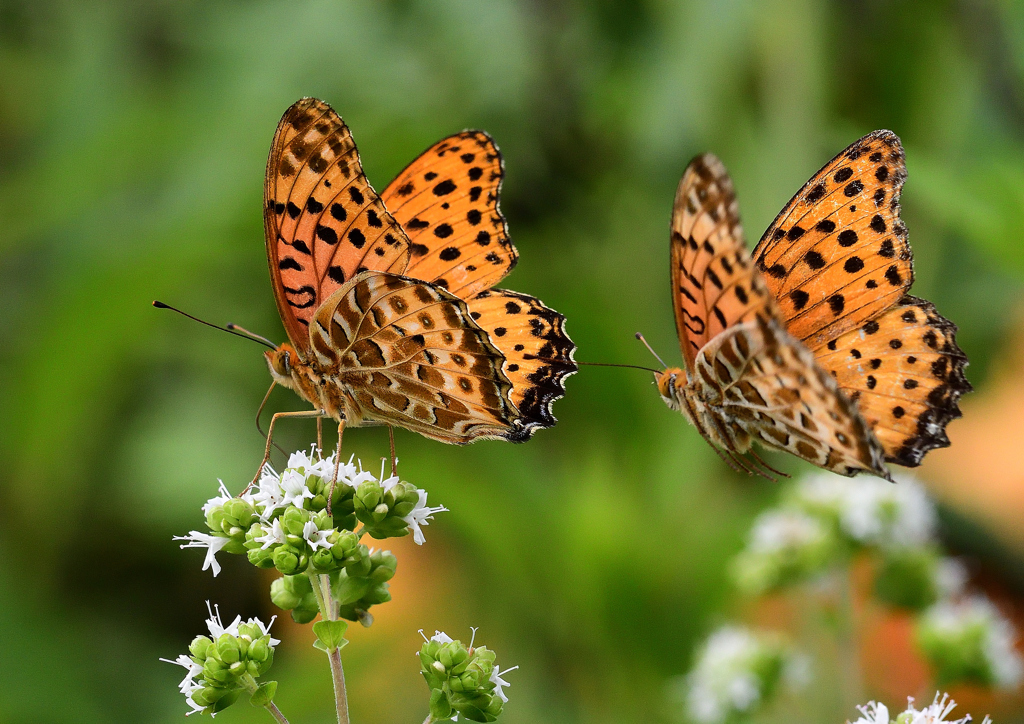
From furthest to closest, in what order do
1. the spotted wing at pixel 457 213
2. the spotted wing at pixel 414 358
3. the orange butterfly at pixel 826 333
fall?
the spotted wing at pixel 457 213
the spotted wing at pixel 414 358
the orange butterfly at pixel 826 333

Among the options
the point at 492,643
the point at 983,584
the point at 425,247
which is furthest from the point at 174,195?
the point at 983,584

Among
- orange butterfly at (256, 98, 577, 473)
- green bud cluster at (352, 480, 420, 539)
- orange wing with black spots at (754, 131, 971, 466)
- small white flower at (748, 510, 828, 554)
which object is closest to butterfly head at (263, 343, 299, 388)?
orange butterfly at (256, 98, 577, 473)

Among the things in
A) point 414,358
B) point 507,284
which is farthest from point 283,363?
point 507,284

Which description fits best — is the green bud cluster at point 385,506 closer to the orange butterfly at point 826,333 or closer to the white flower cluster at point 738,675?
the orange butterfly at point 826,333

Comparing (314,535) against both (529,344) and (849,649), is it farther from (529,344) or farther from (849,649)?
(849,649)

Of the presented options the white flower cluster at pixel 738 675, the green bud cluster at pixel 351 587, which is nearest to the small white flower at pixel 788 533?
the white flower cluster at pixel 738 675

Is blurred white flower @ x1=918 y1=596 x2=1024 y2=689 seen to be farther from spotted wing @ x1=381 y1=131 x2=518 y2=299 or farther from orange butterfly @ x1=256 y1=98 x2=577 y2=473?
spotted wing @ x1=381 y1=131 x2=518 y2=299
